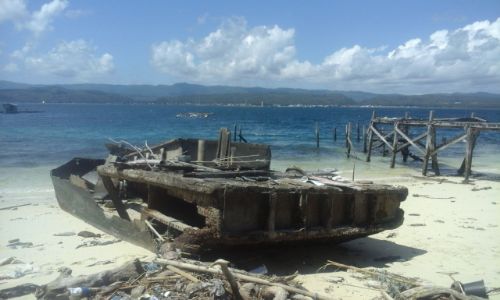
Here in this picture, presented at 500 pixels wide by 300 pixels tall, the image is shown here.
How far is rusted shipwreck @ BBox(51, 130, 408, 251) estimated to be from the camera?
6227 mm

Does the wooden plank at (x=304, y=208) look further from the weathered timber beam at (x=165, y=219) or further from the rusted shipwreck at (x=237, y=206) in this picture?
the weathered timber beam at (x=165, y=219)

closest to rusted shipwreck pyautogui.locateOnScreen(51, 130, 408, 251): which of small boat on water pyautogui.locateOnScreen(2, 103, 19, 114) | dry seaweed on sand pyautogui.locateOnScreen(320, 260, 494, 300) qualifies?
dry seaweed on sand pyautogui.locateOnScreen(320, 260, 494, 300)

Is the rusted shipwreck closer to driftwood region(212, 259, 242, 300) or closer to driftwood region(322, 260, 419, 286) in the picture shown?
driftwood region(322, 260, 419, 286)

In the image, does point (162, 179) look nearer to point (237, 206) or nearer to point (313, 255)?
point (237, 206)

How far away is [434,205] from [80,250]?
31.3 feet

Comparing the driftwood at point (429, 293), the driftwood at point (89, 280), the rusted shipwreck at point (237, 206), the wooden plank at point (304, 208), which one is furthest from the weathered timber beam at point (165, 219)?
the driftwood at point (429, 293)

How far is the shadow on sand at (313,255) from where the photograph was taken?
6930mm

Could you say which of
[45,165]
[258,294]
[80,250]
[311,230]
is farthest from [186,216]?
[45,165]

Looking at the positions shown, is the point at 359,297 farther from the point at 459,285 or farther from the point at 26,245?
the point at 26,245

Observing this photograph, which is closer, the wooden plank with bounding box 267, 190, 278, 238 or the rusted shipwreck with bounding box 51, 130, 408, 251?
the rusted shipwreck with bounding box 51, 130, 408, 251

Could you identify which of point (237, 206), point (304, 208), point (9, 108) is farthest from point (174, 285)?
point (9, 108)

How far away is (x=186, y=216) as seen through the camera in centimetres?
847

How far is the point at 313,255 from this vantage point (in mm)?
7824

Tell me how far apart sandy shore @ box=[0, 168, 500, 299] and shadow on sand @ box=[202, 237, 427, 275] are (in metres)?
0.02
